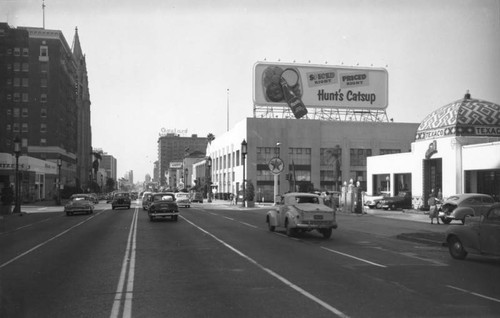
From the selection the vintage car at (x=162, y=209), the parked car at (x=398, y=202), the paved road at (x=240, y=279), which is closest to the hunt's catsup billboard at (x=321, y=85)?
the parked car at (x=398, y=202)

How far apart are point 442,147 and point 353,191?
7.58 meters

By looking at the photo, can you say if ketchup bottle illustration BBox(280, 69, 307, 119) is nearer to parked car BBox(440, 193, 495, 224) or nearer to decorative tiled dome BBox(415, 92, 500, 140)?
decorative tiled dome BBox(415, 92, 500, 140)

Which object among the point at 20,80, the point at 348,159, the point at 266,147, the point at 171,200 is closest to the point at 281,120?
the point at 266,147

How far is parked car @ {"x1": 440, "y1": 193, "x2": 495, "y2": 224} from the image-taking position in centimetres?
2567

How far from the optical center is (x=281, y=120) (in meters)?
75.1

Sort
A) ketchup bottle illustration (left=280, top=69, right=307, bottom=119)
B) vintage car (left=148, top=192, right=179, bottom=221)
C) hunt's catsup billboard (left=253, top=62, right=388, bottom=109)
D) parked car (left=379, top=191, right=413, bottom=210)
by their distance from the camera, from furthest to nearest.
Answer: ketchup bottle illustration (left=280, top=69, right=307, bottom=119), hunt's catsup billboard (left=253, top=62, right=388, bottom=109), parked car (left=379, top=191, right=413, bottom=210), vintage car (left=148, top=192, right=179, bottom=221)

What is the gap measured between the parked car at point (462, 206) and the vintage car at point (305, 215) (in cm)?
960

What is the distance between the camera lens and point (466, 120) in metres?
37.2

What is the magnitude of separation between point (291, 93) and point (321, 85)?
463 cm

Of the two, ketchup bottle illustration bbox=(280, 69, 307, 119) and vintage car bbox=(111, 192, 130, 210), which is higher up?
ketchup bottle illustration bbox=(280, 69, 307, 119)

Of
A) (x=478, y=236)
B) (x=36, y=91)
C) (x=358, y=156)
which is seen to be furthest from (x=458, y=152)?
(x=36, y=91)

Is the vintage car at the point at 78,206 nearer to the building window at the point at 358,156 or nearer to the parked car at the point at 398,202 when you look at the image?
the parked car at the point at 398,202

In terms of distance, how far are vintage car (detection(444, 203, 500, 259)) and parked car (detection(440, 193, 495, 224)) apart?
12.5 meters

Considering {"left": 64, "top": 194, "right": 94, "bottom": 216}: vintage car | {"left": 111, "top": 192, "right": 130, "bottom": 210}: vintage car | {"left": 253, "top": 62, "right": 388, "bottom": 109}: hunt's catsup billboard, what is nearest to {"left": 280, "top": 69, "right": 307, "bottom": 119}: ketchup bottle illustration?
{"left": 253, "top": 62, "right": 388, "bottom": 109}: hunt's catsup billboard
